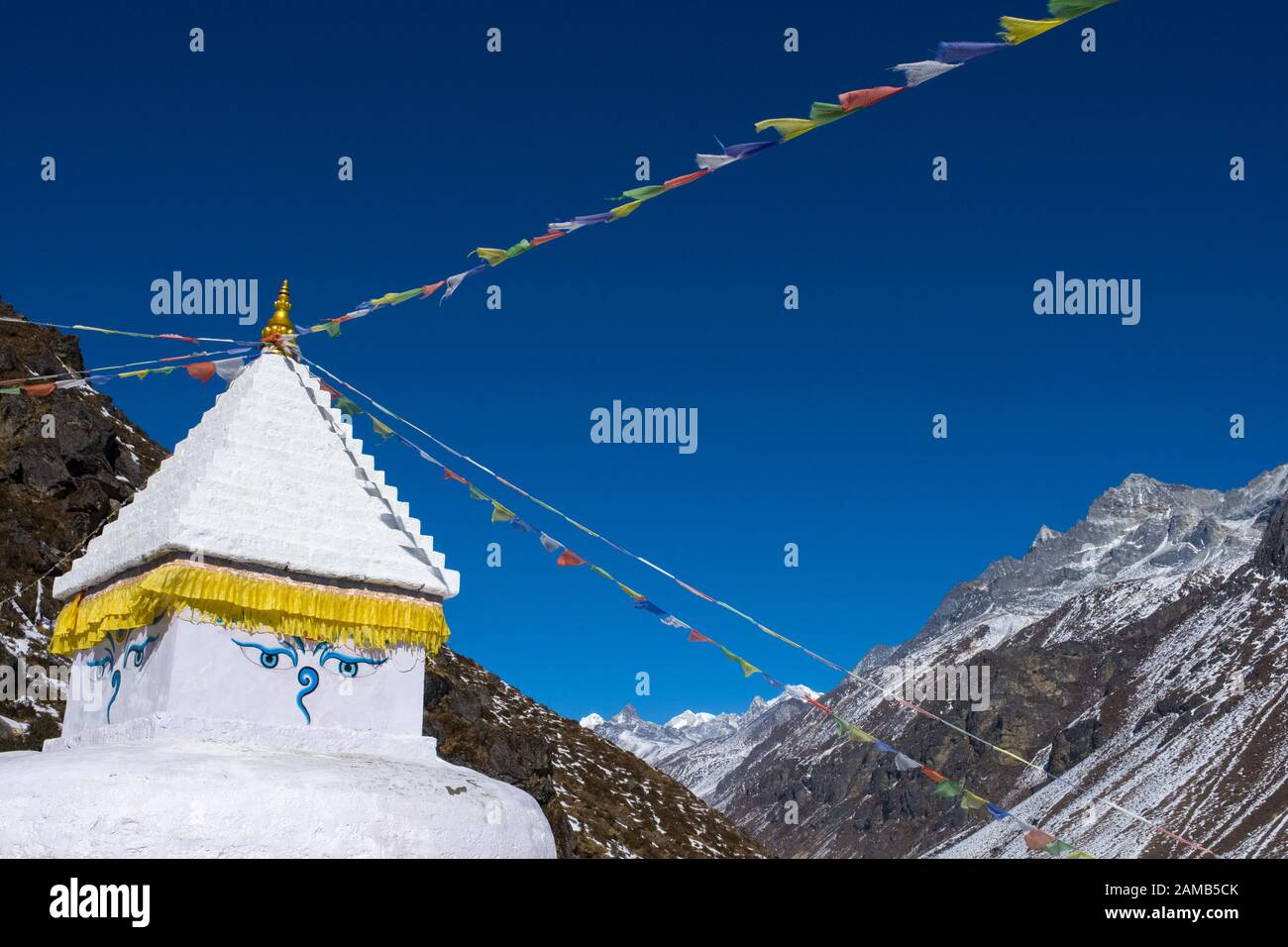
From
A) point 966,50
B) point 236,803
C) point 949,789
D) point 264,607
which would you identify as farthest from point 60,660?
point 966,50

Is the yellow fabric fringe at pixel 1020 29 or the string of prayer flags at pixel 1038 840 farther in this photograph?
the string of prayer flags at pixel 1038 840

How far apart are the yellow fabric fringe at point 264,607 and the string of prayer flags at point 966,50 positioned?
23.4 feet

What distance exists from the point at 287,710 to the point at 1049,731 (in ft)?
641

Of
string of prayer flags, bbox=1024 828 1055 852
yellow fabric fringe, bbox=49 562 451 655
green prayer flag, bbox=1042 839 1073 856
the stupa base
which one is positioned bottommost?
green prayer flag, bbox=1042 839 1073 856

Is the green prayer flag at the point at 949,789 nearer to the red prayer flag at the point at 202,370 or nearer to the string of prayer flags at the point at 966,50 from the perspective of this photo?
the string of prayer flags at the point at 966,50

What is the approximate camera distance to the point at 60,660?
34.4 meters

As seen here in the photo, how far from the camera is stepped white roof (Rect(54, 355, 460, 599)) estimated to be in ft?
35.9

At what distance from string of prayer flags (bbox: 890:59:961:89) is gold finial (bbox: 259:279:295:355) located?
7624 millimetres

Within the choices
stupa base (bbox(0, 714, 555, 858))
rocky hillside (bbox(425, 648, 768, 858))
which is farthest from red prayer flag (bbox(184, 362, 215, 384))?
rocky hillside (bbox(425, 648, 768, 858))

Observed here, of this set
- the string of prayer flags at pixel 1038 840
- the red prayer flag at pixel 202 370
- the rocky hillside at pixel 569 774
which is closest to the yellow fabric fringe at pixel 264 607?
the red prayer flag at pixel 202 370

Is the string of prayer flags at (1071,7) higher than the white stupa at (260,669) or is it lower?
higher

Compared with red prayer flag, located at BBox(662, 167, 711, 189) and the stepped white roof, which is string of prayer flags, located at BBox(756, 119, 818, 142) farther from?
the stepped white roof

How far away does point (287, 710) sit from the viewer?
11016 mm

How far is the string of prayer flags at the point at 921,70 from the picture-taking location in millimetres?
7352
